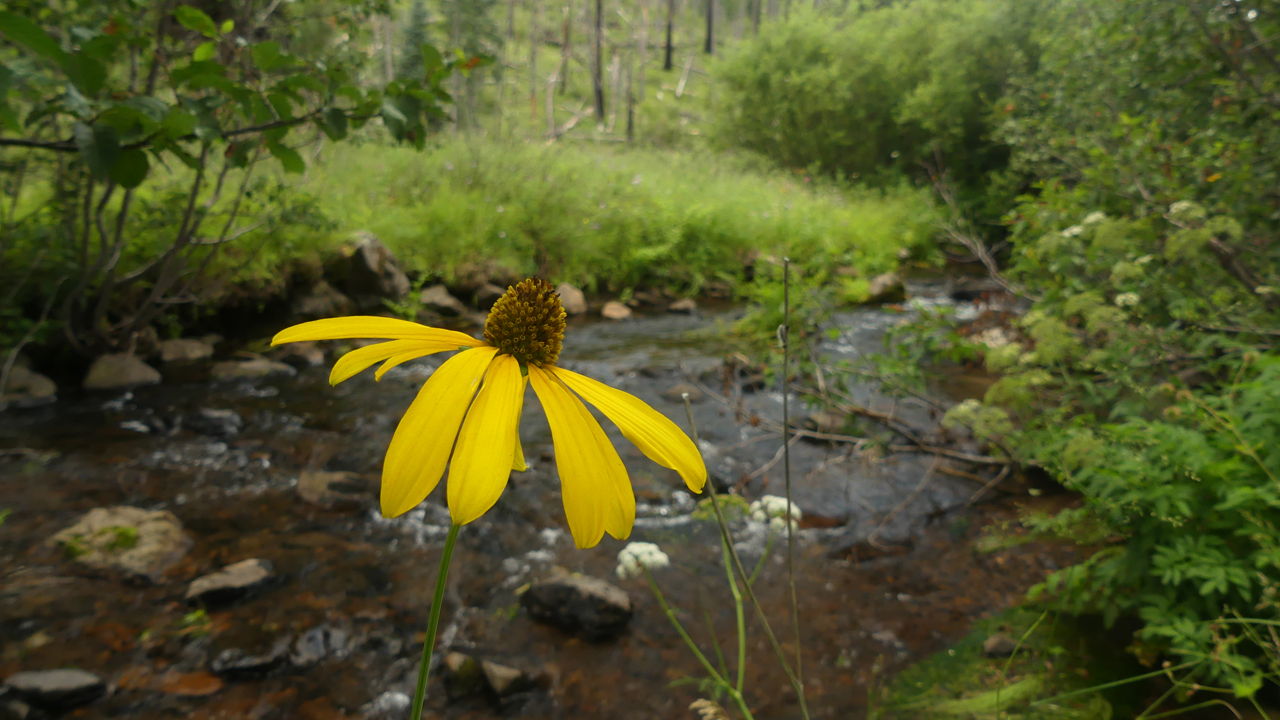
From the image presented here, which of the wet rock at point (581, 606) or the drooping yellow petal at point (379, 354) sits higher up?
the drooping yellow petal at point (379, 354)

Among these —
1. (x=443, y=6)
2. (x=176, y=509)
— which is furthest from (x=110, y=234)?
(x=443, y=6)

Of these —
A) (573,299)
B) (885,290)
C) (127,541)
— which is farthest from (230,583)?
(885,290)

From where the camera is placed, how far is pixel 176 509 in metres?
2.89

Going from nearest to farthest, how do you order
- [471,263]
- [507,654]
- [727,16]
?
1. [507,654]
2. [471,263]
3. [727,16]

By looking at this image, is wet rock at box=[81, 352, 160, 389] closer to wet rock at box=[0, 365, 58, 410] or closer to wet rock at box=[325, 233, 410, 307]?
wet rock at box=[0, 365, 58, 410]

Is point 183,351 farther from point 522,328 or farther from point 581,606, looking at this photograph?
point 522,328

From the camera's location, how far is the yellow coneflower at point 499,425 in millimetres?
515

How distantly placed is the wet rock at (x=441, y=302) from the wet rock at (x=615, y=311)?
5.65ft

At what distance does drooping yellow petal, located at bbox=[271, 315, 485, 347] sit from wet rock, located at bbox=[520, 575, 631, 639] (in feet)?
6.02

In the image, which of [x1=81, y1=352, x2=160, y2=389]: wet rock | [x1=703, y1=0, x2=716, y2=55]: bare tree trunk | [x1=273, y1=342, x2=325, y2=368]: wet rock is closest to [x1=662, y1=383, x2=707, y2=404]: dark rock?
[x1=273, y1=342, x2=325, y2=368]: wet rock

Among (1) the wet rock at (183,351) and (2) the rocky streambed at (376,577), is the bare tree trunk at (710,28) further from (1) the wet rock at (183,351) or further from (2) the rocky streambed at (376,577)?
(2) the rocky streambed at (376,577)

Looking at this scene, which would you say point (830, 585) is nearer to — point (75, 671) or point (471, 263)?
point (75, 671)

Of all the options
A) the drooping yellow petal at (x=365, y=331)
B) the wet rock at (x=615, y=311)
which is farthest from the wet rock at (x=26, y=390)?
the wet rock at (x=615, y=311)

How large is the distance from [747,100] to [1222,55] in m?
19.0
